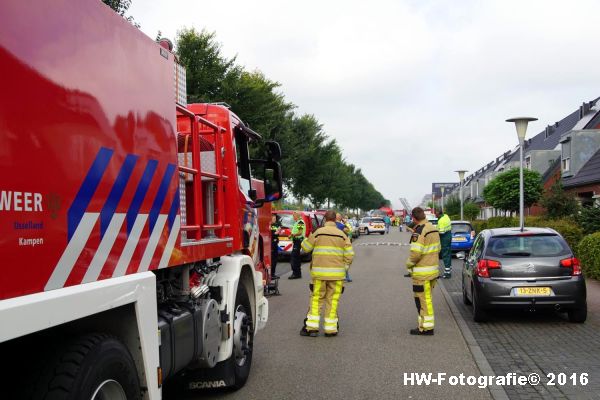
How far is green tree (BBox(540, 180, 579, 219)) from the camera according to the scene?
25.3 metres

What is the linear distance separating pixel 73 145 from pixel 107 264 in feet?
2.16

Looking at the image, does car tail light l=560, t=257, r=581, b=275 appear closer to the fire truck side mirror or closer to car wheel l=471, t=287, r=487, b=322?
car wheel l=471, t=287, r=487, b=322

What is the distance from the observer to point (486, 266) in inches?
352

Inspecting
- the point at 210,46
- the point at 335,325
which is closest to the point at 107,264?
the point at 335,325

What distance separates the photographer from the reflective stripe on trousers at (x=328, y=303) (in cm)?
822

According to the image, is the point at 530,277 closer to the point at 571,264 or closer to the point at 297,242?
the point at 571,264

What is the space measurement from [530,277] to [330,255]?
9.67ft

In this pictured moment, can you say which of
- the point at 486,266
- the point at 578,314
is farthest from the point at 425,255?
the point at 578,314

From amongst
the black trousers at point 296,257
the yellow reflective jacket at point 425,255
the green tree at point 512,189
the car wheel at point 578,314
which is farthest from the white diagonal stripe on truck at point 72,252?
the green tree at point 512,189

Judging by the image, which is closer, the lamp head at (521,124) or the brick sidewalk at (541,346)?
the brick sidewalk at (541,346)

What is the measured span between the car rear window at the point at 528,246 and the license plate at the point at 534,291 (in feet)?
1.69

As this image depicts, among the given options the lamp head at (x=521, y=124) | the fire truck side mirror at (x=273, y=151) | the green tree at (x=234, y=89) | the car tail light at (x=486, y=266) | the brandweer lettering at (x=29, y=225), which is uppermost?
the green tree at (x=234, y=89)

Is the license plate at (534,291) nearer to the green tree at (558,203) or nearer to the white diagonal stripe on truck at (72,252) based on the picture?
the white diagonal stripe on truck at (72,252)

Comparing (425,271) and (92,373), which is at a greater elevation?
(92,373)
